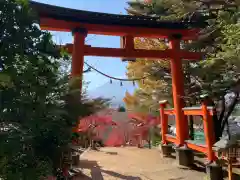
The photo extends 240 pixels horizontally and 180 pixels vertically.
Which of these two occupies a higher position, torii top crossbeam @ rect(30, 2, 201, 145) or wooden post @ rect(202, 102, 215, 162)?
torii top crossbeam @ rect(30, 2, 201, 145)

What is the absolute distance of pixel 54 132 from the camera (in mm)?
2748

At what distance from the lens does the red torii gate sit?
6094 millimetres

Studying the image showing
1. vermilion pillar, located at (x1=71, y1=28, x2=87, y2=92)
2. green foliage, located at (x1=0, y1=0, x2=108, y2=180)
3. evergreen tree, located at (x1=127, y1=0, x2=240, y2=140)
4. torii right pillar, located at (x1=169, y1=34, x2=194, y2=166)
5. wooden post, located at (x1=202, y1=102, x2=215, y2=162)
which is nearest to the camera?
green foliage, located at (x1=0, y1=0, x2=108, y2=180)

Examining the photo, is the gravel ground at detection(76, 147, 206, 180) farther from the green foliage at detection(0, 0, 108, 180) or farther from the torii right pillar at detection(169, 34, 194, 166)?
the green foliage at detection(0, 0, 108, 180)

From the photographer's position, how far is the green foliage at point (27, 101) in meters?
2.34

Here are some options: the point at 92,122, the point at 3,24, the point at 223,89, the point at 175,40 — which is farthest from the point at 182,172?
the point at 92,122

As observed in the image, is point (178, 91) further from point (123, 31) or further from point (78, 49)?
point (78, 49)

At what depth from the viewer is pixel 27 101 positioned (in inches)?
95.5

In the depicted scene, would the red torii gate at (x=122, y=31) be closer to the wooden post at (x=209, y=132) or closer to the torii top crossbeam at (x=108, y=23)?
the torii top crossbeam at (x=108, y=23)

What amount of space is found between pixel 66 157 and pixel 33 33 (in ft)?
5.59

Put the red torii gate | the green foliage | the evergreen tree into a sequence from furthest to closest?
the red torii gate, the evergreen tree, the green foliage

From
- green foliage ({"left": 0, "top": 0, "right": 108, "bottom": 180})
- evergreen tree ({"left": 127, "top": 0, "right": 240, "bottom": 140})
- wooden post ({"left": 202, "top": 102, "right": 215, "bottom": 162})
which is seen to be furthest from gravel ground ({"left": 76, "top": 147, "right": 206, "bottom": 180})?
green foliage ({"left": 0, "top": 0, "right": 108, "bottom": 180})

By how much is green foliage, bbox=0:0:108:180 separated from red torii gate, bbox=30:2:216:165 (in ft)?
10.6

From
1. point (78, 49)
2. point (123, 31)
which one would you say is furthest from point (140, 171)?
point (123, 31)
